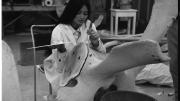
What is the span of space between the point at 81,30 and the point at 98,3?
3.55m

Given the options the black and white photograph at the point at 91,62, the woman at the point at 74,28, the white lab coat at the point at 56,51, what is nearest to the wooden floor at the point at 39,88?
the black and white photograph at the point at 91,62

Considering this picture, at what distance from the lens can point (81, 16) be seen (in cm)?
185

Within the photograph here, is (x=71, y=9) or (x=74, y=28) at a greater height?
(x=71, y=9)

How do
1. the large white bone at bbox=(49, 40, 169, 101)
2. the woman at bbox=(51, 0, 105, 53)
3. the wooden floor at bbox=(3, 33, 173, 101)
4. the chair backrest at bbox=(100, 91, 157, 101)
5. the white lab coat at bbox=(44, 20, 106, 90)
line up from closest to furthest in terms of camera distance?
the large white bone at bbox=(49, 40, 169, 101)
the chair backrest at bbox=(100, 91, 157, 101)
the white lab coat at bbox=(44, 20, 106, 90)
the woman at bbox=(51, 0, 105, 53)
the wooden floor at bbox=(3, 33, 173, 101)

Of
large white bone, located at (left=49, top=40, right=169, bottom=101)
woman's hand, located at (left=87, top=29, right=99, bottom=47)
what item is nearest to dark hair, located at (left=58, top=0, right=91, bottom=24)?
woman's hand, located at (left=87, top=29, right=99, bottom=47)

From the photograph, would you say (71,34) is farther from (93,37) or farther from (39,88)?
(39,88)

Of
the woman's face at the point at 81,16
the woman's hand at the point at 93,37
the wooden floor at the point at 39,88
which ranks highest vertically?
the woman's face at the point at 81,16

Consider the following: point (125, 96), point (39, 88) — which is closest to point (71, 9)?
point (125, 96)

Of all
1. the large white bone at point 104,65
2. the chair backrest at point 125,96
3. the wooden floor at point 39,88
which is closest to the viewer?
the large white bone at point 104,65

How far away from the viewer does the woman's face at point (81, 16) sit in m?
1.83

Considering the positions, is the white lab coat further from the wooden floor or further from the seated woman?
the wooden floor

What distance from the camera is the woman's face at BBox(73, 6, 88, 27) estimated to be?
1.83 m

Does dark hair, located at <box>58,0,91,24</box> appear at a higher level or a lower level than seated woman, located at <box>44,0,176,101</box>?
higher

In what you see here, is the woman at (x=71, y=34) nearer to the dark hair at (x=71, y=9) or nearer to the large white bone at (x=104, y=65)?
the dark hair at (x=71, y=9)
